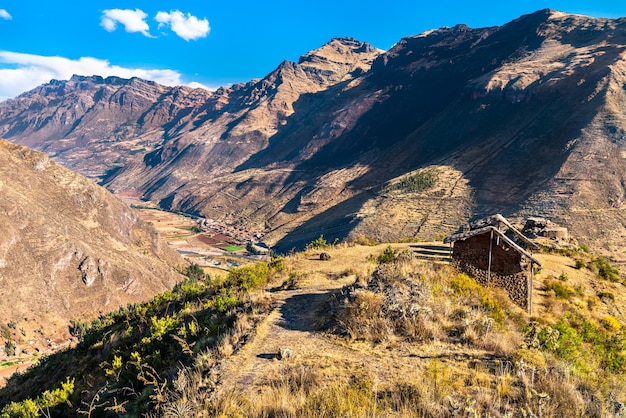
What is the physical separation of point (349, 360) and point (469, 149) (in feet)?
338

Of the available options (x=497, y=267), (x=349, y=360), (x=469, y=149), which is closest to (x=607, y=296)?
(x=497, y=267)

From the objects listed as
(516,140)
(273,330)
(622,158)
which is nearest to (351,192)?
(516,140)

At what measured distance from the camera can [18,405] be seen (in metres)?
11.6

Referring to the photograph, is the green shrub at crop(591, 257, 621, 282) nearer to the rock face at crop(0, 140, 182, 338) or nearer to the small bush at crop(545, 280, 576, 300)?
the small bush at crop(545, 280, 576, 300)

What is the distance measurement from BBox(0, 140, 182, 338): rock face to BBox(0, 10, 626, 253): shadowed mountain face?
41.5 m

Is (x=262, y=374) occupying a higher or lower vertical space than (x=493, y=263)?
lower

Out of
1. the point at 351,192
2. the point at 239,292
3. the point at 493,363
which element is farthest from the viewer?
the point at 351,192

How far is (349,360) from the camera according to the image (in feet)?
25.8

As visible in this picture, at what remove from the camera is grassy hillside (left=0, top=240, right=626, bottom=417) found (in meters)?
5.86

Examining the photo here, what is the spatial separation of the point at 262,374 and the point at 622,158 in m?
84.9

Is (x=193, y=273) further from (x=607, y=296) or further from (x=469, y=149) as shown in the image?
(x=469, y=149)

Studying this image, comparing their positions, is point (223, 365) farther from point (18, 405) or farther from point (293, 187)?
point (293, 187)

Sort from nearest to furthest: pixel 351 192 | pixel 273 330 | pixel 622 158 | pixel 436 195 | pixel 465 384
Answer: pixel 465 384 < pixel 273 330 < pixel 622 158 < pixel 436 195 < pixel 351 192

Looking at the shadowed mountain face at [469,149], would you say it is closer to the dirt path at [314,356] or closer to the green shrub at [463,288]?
the green shrub at [463,288]
